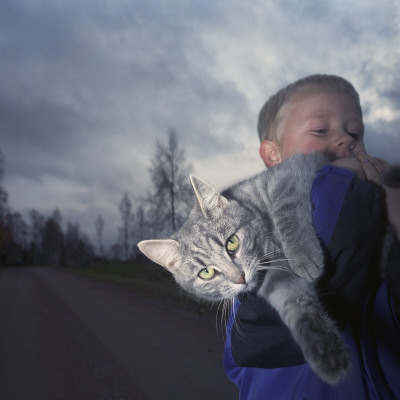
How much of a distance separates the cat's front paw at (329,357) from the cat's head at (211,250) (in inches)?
26.9

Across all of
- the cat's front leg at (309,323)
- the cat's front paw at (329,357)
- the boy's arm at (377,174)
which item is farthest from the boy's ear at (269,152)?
the cat's front paw at (329,357)

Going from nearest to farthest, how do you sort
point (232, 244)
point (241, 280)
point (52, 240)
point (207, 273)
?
1. point (241, 280)
2. point (232, 244)
3. point (207, 273)
4. point (52, 240)

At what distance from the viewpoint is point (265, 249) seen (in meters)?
2.21

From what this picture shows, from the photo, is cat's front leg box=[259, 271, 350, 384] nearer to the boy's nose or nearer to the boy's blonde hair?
Result: the boy's nose

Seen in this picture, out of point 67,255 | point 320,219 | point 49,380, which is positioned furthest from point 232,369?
point 67,255

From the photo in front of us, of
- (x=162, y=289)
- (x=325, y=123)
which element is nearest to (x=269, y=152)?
(x=325, y=123)

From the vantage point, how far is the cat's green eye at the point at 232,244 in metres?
2.25

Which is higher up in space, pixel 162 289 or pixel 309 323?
pixel 309 323

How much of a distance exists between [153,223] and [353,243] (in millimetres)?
13106

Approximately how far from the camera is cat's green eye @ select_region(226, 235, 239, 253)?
2.25 metres

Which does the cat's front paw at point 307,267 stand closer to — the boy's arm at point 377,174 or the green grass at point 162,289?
the boy's arm at point 377,174

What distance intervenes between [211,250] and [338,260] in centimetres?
90

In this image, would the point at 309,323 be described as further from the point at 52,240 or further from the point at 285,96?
the point at 52,240

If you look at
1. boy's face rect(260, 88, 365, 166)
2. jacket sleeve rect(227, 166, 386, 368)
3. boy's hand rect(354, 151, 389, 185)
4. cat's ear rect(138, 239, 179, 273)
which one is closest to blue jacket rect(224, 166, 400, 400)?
jacket sleeve rect(227, 166, 386, 368)
